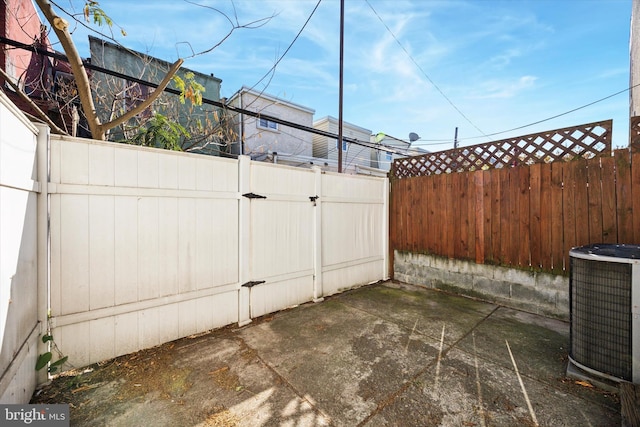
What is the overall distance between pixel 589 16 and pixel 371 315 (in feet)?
20.6

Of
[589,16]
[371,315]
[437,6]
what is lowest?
[371,315]

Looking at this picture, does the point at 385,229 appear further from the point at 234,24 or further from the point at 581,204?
the point at 234,24

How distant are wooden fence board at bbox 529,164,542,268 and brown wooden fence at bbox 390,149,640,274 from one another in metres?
0.01

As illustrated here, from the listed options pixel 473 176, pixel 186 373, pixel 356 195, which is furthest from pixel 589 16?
pixel 186 373

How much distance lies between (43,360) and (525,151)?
219 inches

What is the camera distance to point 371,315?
3244 millimetres

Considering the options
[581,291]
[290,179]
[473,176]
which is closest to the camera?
[581,291]

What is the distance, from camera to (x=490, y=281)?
372 cm

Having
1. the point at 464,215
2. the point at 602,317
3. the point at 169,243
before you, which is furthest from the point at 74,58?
the point at 464,215

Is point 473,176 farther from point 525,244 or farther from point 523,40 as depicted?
point 523,40

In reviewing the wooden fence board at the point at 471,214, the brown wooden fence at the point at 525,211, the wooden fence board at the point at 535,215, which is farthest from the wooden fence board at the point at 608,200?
the wooden fence board at the point at 471,214

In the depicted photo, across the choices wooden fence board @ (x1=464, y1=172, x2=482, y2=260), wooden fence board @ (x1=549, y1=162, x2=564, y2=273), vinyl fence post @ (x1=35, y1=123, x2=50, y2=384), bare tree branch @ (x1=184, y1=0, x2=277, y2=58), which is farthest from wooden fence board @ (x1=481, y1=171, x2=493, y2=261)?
vinyl fence post @ (x1=35, y1=123, x2=50, y2=384)

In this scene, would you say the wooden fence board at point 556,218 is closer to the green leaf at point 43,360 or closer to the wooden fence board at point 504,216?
the wooden fence board at point 504,216

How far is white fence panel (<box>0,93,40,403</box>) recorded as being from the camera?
138 centimetres
